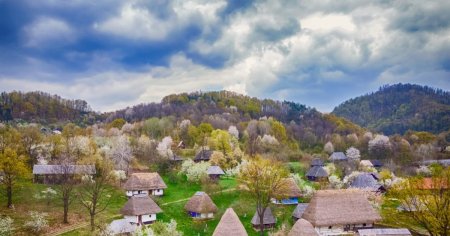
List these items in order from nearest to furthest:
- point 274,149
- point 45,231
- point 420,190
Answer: point 420,190
point 45,231
point 274,149

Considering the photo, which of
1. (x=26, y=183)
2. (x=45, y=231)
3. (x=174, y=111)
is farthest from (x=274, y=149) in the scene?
(x=174, y=111)

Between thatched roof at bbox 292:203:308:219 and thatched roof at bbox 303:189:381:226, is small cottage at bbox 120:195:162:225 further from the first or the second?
thatched roof at bbox 303:189:381:226

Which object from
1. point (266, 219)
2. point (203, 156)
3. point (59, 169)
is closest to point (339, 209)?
point (266, 219)

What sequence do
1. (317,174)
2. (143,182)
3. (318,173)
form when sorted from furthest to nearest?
(318,173) < (317,174) < (143,182)

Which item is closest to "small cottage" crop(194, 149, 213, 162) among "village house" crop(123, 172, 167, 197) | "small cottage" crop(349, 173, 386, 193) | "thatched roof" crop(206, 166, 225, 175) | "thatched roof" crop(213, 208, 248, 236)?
"thatched roof" crop(206, 166, 225, 175)

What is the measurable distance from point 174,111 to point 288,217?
11833cm

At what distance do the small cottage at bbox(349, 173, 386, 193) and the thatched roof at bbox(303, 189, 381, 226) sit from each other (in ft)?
44.9

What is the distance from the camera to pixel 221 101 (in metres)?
186

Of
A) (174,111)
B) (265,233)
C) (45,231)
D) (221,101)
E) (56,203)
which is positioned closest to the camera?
(45,231)

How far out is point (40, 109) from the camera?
162 metres

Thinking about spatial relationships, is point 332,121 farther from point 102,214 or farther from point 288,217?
point 102,214

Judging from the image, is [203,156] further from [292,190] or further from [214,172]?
[292,190]

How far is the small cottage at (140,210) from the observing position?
45.0 meters

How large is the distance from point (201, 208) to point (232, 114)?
115 meters
